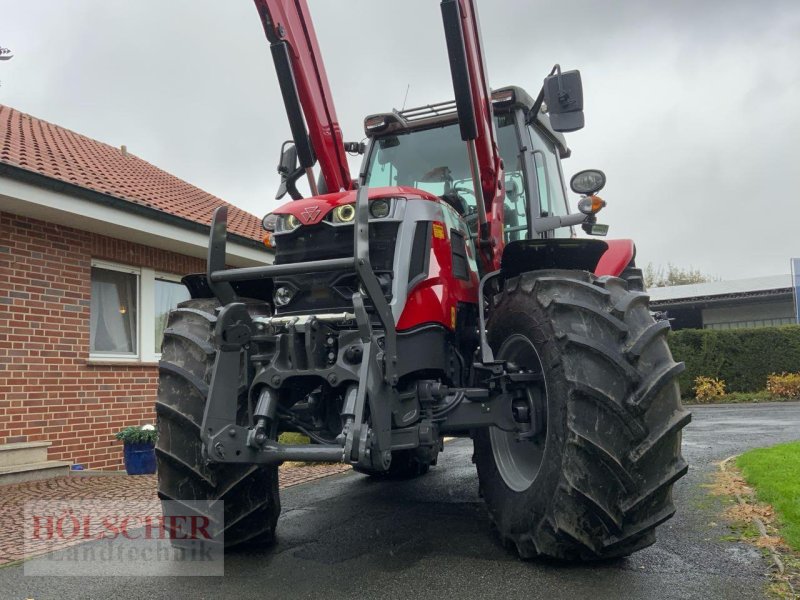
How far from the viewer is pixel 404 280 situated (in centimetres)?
359

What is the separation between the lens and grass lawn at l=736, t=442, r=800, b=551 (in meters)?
3.90

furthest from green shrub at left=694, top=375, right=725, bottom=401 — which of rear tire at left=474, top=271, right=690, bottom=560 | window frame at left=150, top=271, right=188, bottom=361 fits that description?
rear tire at left=474, top=271, right=690, bottom=560

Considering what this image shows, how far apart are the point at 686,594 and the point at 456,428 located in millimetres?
1309

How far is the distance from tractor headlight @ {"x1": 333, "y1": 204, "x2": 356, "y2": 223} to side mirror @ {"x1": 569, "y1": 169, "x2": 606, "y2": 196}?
6.07 ft

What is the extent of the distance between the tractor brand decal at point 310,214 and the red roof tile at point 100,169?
14.3 ft

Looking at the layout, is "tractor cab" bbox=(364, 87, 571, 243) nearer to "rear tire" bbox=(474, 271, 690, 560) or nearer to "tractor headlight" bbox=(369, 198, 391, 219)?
"tractor headlight" bbox=(369, 198, 391, 219)

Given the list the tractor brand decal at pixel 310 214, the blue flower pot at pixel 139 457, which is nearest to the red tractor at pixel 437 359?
the tractor brand decal at pixel 310 214

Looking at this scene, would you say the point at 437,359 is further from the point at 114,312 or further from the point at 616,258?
the point at 114,312

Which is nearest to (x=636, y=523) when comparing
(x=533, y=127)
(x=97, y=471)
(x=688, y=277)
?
(x=533, y=127)

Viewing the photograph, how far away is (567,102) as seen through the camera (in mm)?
4008

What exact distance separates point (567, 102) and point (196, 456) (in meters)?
2.92

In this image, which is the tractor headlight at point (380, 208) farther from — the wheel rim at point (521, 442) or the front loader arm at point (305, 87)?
the front loader arm at point (305, 87)

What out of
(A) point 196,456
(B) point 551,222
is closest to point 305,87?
(B) point 551,222

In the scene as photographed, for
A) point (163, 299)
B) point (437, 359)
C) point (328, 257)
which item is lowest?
point (437, 359)
